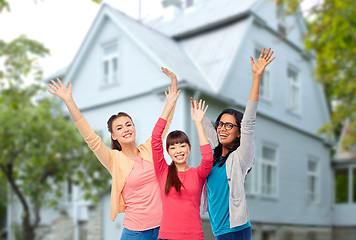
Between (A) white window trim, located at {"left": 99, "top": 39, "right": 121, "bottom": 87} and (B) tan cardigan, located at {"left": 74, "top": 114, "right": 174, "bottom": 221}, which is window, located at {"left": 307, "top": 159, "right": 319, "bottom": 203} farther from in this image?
A: (B) tan cardigan, located at {"left": 74, "top": 114, "right": 174, "bottom": 221}

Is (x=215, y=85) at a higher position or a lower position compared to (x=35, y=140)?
higher

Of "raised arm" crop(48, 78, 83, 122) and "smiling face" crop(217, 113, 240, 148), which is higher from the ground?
"raised arm" crop(48, 78, 83, 122)

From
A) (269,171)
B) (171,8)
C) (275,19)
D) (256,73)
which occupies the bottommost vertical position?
(256,73)

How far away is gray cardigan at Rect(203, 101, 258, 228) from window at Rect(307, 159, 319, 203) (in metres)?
14.9

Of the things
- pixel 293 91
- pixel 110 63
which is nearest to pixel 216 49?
pixel 110 63

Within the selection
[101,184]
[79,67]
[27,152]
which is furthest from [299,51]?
[27,152]

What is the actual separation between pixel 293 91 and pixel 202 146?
Answer: 14549 millimetres

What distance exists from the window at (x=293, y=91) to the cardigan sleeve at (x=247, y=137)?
1369 cm

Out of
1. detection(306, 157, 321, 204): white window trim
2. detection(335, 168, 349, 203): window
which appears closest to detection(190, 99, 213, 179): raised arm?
detection(306, 157, 321, 204): white window trim

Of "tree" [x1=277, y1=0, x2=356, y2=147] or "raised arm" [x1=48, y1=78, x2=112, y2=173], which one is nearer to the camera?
"raised arm" [x1=48, y1=78, x2=112, y2=173]

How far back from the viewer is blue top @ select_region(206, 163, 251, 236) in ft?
7.50

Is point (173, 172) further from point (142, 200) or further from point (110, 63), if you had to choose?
point (110, 63)

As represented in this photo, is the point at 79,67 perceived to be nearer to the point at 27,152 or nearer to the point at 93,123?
the point at 93,123

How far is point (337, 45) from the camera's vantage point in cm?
1171
